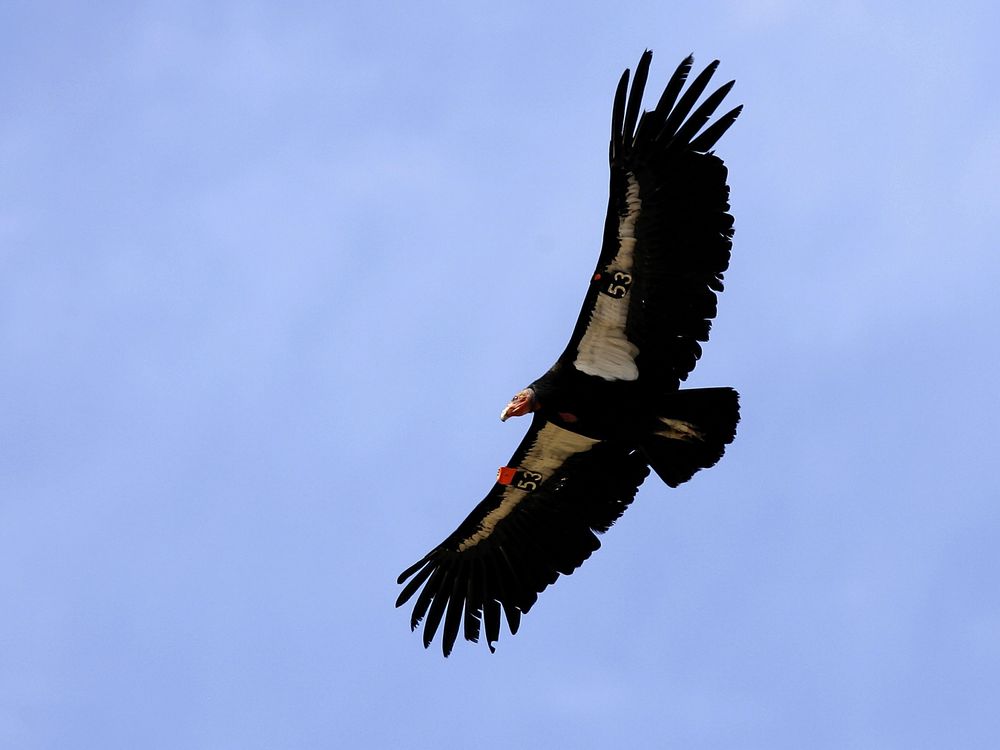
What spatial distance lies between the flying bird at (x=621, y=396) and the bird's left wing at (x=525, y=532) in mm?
18

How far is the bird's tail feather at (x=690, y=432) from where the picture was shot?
19688 millimetres

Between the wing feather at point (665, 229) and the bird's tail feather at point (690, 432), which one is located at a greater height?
the wing feather at point (665, 229)

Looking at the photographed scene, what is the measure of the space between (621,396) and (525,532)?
2.68 meters

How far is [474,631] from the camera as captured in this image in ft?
69.6

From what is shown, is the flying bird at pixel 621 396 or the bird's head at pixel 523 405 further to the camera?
the bird's head at pixel 523 405

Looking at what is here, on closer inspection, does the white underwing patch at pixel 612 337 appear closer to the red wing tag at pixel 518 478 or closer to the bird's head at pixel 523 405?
the bird's head at pixel 523 405

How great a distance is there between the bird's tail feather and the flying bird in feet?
0.05

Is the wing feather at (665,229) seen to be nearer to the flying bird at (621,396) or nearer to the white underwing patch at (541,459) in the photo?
the flying bird at (621,396)

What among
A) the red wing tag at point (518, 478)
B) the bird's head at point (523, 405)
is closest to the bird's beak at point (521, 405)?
the bird's head at point (523, 405)

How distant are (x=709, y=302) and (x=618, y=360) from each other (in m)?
1.43

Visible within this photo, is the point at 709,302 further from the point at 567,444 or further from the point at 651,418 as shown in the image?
the point at 567,444

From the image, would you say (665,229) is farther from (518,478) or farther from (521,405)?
(518,478)

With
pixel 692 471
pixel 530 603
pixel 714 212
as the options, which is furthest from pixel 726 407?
pixel 530 603

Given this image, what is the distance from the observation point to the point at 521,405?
20391 mm
